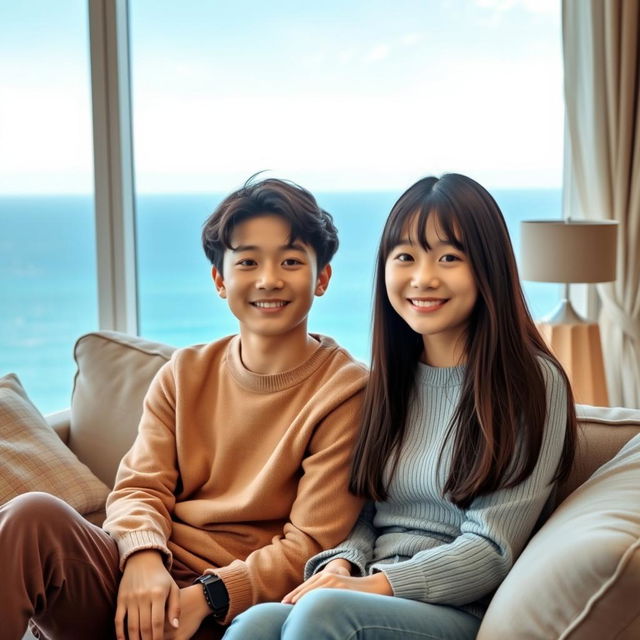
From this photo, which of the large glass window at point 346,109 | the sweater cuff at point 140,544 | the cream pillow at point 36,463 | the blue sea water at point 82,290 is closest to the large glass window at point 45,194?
the blue sea water at point 82,290

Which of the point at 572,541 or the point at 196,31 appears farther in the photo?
the point at 196,31

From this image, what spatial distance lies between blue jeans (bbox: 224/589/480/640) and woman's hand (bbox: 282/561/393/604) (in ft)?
0.14

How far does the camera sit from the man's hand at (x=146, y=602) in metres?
1.60

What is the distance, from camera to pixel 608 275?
112 inches

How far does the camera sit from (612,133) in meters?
3.03

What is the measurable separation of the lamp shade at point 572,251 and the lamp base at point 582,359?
20 cm

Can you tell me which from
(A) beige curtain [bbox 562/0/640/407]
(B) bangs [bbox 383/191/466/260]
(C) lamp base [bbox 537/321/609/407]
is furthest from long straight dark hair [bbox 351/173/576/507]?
(A) beige curtain [bbox 562/0/640/407]

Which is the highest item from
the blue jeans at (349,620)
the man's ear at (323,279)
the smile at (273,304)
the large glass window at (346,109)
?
the large glass window at (346,109)

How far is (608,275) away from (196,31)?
169 cm

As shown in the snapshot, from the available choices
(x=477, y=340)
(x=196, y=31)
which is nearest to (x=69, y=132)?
(x=196, y=31)

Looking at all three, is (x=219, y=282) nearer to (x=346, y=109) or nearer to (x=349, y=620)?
(x=349, y=620)

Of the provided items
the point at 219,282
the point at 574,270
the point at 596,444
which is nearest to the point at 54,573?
the point at 219,282

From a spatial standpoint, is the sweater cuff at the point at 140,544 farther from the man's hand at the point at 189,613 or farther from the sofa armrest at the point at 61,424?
the sofa armrest at the point at 61,424

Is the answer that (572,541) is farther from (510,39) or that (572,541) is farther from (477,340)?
(510,39)
